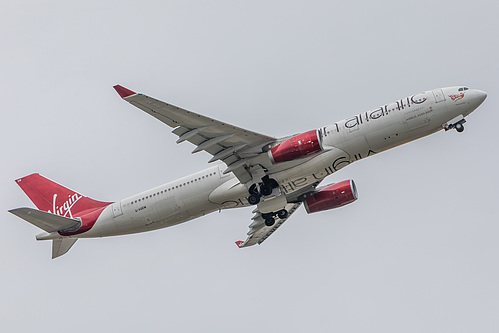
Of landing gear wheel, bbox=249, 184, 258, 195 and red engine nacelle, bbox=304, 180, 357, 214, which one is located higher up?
landing gear wheel, bbox=249, 184, 258, 195

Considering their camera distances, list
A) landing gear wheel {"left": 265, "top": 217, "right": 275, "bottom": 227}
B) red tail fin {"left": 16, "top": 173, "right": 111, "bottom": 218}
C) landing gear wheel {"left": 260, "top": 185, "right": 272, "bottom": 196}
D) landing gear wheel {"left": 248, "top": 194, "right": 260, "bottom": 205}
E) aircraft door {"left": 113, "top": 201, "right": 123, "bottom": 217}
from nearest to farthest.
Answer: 1. landing gear wheel {"left": 260, "top": 185, "right": 272, "bottom": 196}
2. landing gear wheel {"left": 248, "top": 194, "right": 260, "bottom": 205}
3. aircraft door {"left": 113, "top": 201, "right": 123, "bottom": 217}
4. red tail fin {"left": 16, "top": 173, "right": 111, "bottom": 218}
5. landing gear wheel {"left": 265, "top": 217, "right": 275, "bottom": 227}

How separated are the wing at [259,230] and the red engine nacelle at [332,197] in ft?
6.57

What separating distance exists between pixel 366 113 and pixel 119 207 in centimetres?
1795

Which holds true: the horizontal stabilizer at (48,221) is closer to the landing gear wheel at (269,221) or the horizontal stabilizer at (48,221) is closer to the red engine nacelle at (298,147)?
the landing gear wheel at (269,221)

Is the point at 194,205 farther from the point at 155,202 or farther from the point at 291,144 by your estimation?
the point at 291,144

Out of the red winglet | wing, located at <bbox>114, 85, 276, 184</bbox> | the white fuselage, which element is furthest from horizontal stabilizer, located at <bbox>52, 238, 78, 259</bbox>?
the red winglet

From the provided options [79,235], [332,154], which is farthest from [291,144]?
[79,235]

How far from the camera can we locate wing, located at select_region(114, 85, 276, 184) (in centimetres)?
4253

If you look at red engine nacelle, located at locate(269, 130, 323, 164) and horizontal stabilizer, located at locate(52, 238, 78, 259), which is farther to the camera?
horizontal stabilizer, located at locate(52, 238, 78, 259)

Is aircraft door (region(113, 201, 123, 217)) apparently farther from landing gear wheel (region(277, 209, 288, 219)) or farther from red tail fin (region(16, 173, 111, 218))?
landing gear wheel (region(277, 209, 288, 219))

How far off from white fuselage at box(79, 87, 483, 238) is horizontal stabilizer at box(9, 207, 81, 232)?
1223 mm

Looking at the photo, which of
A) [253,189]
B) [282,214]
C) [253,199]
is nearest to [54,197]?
[253,199]

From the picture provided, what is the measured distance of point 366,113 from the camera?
153 feet

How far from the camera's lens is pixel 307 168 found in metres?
47.4
